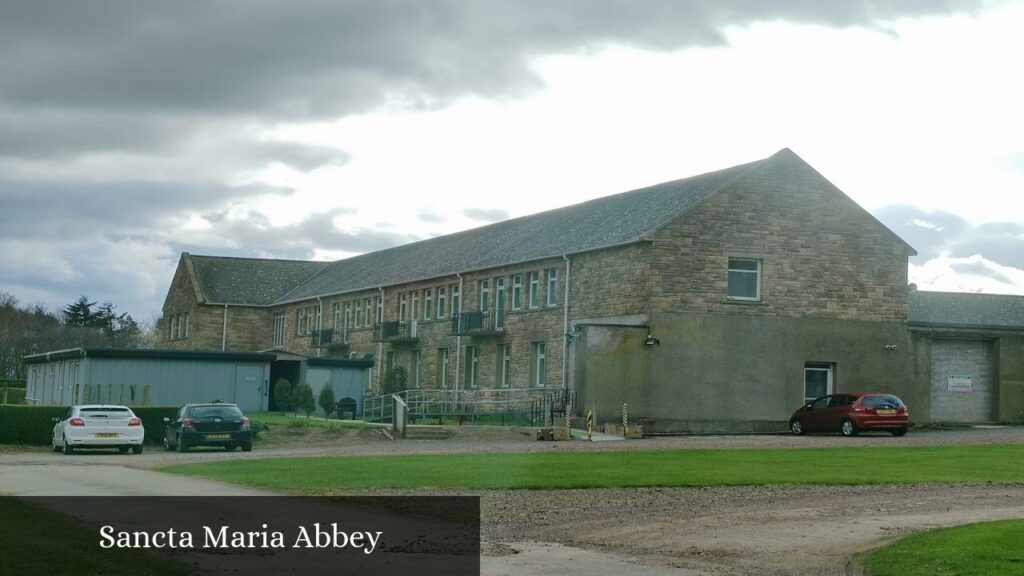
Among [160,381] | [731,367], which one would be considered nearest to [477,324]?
[160,381]

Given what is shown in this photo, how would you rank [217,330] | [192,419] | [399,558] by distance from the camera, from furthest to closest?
[217,330] < [192,419] < [399,558]

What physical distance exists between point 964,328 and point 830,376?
6.10 m

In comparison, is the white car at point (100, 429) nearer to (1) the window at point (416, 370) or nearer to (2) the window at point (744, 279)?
(2) the window at point (744, 279)

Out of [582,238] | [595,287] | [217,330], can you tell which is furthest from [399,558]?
[217,330]

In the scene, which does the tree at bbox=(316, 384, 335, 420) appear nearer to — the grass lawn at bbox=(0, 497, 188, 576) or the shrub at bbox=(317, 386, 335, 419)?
the shrub at bbox=(317, 386, 335, 419)

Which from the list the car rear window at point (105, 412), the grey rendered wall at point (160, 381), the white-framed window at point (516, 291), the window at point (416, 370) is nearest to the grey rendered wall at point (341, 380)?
the window at point (416, 370)

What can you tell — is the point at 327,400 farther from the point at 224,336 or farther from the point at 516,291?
the point at 224,336

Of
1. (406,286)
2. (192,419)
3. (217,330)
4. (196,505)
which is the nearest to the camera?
(196,505)

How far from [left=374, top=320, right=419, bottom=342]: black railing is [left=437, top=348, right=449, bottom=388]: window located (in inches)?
79.1

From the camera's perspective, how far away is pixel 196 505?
1853cm

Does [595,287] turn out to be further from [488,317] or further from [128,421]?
[128,421]

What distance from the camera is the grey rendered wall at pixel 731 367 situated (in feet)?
137

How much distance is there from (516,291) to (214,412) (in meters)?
17.4

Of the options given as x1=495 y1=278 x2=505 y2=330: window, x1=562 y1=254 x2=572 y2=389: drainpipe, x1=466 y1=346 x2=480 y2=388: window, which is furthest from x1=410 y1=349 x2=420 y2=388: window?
x1=562 y1=254 x2=572 y2=389: drainpipe
